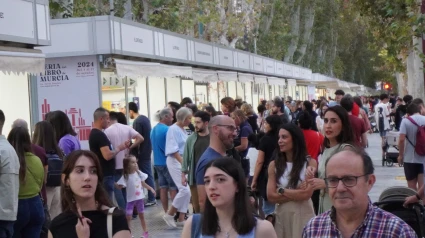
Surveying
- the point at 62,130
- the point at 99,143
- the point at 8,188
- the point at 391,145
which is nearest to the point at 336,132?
the point at 8,188

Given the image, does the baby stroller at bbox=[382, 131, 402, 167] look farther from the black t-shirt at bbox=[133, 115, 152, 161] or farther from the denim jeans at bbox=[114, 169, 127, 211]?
the denim jeans at bbox=[114, 169, 127, 211]

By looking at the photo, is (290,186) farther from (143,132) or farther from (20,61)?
(143,132)

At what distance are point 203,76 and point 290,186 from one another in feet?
48.2

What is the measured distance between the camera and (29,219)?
28.0 ft

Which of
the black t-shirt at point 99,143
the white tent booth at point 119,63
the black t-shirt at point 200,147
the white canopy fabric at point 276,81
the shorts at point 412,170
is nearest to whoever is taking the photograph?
the black t-shirt at point 200,147

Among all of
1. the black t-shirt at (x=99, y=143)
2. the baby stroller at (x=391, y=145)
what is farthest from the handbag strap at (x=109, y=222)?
the baby stroller at (x=391, y=145)

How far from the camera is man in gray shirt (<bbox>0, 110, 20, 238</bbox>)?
806 centimetres

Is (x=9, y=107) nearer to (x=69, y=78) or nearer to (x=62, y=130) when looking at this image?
(x=62, y=130)

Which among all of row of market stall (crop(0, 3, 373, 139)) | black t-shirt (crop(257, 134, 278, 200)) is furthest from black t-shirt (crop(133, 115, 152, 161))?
black t-shirt (crop(257, 134, 278, 200))

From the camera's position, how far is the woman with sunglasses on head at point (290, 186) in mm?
7352

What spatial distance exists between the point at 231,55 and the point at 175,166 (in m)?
14.8

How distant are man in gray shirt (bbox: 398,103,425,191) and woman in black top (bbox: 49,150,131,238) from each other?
7646 mm

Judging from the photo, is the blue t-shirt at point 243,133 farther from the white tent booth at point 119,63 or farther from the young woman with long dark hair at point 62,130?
the young woman with long dark hair at point 62,130

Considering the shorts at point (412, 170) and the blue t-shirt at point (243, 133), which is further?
the blue t-shirt at point (243, 133)
